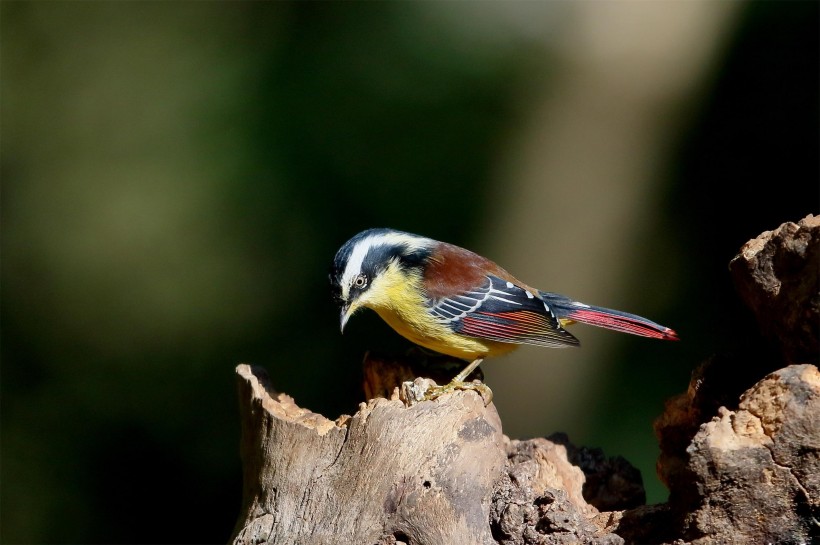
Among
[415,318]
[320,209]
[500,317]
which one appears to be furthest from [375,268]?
[320,209]

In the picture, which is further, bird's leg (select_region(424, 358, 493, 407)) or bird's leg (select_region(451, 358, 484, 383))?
bird's leg (select_region(451, 358, 484, 383))

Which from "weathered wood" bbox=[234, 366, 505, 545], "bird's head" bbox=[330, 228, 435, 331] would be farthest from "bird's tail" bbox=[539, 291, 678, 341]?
"weathered wood" bbox=[234, 366, 505, 545]

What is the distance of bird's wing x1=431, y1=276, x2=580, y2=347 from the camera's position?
401 cm

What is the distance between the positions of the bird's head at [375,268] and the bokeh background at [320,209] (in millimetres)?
2087

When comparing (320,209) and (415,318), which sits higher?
(320,209)

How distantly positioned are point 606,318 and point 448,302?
2.55 ft

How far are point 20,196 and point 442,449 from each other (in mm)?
5360

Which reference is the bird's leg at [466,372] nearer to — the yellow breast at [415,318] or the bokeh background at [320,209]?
the yellow breast at [415,318]

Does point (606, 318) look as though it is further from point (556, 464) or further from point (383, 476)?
point (383, 476)

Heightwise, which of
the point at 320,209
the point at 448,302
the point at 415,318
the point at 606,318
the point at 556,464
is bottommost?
the point at 556,464

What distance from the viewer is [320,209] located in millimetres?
6547

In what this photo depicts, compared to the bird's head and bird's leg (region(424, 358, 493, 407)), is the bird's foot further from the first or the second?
the bird's head

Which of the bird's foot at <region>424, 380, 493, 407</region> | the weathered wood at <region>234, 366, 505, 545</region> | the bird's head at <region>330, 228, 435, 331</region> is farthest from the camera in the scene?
the bird's head at <region>330, 228, 435, 331</region>

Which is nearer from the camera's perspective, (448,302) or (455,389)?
(455,389)
